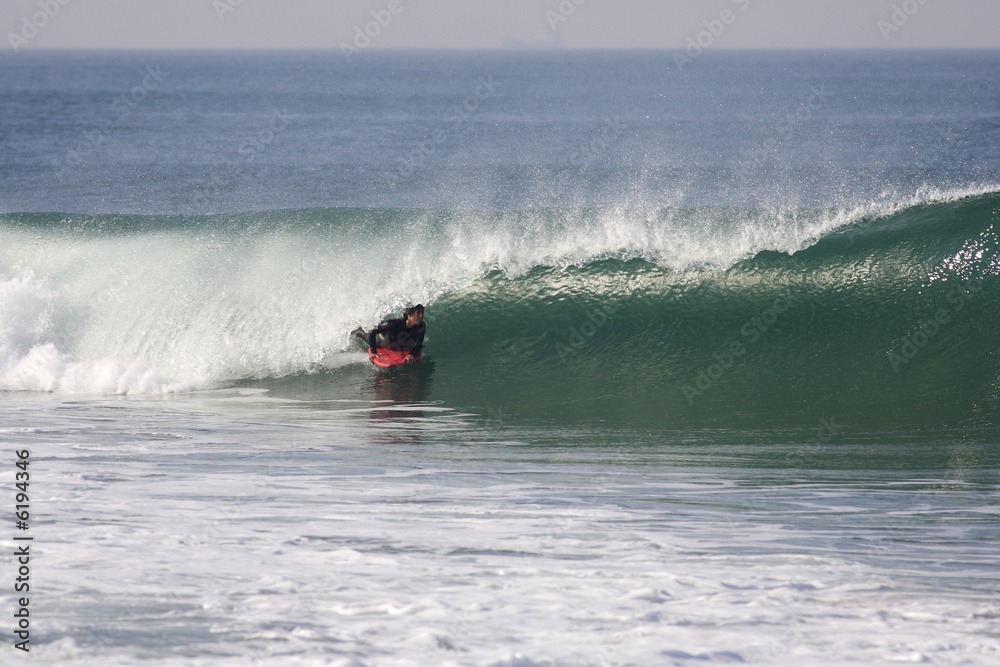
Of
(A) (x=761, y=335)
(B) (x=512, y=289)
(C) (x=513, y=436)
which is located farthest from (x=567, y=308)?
(C) (x=513, y=436)

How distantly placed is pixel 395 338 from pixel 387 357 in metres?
0.23

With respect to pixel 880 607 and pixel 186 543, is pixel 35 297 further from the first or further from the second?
pixel 880 607

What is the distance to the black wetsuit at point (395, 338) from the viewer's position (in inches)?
329

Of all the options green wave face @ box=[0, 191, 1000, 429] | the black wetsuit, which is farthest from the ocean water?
the black wetsuit

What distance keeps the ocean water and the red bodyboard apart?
196 mm

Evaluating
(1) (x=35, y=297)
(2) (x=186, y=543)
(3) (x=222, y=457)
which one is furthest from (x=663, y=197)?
(2) (x=186, y=543)

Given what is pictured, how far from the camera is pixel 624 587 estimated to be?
3979 mm

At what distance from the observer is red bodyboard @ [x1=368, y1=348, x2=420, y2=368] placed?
331 inches

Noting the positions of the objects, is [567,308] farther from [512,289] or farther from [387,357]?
[387,357]

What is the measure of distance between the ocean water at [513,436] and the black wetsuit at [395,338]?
14.2 inches

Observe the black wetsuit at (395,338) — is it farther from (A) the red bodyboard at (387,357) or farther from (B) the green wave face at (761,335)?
(B) the green wave face at (761,335)

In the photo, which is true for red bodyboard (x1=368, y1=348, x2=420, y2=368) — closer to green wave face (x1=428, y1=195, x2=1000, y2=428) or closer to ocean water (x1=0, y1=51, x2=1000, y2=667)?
ocean water (x1=0, y1=51, x2=1000, y2=667)

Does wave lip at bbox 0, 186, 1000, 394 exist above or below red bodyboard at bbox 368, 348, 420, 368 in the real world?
above

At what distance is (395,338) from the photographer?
8406 millimetres
